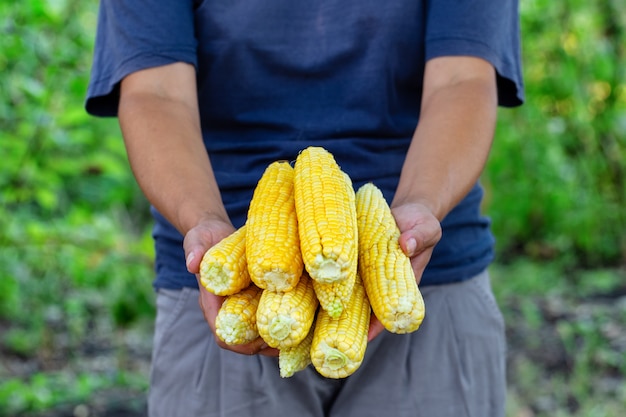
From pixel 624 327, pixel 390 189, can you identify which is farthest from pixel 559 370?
pixel 390 189

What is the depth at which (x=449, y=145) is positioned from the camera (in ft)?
6.02

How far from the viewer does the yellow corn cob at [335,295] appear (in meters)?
1.47

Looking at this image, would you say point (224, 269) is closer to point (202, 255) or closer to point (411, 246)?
point (202, 255)

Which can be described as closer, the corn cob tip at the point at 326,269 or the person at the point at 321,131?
the corn cob tip at the point at 326,269

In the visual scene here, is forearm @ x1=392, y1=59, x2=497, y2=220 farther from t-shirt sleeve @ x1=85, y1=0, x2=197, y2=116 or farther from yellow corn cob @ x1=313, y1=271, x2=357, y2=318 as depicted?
t-shirt sleeve @ x1=85, y1=0, x2=197, y2=116

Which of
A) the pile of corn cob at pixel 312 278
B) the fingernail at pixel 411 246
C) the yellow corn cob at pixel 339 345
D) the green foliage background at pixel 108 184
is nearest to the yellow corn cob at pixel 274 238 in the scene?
the pile of corn cob at pixel 312 278

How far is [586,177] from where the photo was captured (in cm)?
596

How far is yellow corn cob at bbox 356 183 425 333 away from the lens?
148 cm

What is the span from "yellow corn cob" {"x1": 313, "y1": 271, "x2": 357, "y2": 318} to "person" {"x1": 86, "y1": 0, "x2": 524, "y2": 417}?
0.39 m

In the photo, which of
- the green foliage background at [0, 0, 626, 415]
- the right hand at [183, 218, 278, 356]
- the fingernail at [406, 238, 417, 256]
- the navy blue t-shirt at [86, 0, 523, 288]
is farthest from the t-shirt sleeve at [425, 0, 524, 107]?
the green foliage background at [0, 0, 626, 415]

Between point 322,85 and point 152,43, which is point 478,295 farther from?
point 152,43

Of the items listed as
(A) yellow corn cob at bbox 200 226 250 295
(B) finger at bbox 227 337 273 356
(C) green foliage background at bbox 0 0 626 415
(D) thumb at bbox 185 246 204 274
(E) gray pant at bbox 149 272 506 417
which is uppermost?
(A) yellow corn cob at bbox 200 226 250 295

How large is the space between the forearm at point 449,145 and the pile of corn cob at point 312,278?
0.17 m

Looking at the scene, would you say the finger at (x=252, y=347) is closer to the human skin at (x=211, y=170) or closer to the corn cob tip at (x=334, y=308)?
the human skin at (x=211, y=170)
